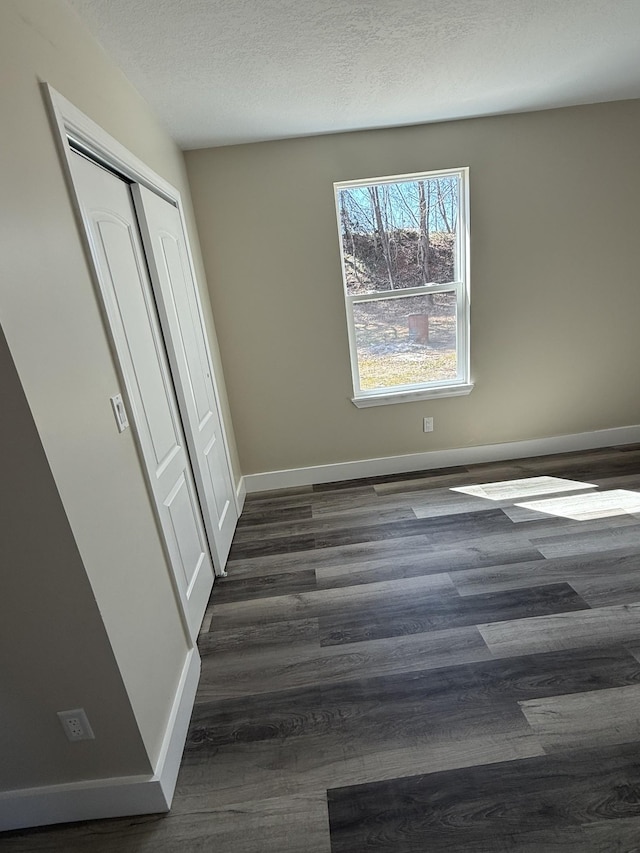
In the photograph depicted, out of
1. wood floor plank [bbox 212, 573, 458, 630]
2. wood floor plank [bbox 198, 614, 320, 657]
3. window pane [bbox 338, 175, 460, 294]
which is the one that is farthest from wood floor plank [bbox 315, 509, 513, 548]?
window pane [bbox 338, 175, 460, 294]

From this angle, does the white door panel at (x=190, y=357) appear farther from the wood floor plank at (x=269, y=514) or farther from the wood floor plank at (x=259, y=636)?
the wood floor plank at (x=259, y=636)

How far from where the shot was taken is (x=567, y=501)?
2.75 m

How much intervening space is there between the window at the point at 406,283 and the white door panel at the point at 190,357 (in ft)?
3.60

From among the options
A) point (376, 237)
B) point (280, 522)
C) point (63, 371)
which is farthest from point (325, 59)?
point (280, 522)

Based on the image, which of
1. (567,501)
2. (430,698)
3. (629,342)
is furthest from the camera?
(629,342)

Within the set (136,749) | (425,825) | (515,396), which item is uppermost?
(515,396)

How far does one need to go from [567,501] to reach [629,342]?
4.71 ft

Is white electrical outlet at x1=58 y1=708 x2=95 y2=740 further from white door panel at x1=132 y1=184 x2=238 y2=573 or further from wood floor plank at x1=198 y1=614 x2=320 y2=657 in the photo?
white door panel at x1=132 y1=184 x2=238 y2=573

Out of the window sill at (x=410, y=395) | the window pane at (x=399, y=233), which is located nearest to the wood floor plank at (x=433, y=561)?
the window sill at (x=410, y=395)

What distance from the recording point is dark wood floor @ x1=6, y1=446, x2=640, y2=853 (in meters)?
1.24

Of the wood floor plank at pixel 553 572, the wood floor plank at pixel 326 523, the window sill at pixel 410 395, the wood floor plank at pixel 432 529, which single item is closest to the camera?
the wood floor plank at pixel 553 572

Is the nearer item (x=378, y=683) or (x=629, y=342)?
(x=378, y=683)

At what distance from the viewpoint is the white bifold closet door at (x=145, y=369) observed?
4.71 ft

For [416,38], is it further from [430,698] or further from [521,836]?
[521,836]
